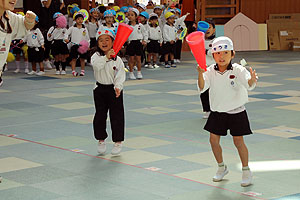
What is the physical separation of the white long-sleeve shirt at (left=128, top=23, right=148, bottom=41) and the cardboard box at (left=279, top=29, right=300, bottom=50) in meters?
11.4

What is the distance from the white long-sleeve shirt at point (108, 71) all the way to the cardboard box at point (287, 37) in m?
20.4

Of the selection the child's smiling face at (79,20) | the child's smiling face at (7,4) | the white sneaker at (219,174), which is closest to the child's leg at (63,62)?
the child's smiling face at (79,20)

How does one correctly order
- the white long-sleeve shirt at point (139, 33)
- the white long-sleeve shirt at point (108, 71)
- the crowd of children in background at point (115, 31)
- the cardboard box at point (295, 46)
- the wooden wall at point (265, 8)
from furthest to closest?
the wooden wall at point (265, 8), the cardboard box at point (295, 46), the crowd of children in background at point (115, 31), the white long-sleeve shirt at point (139, 33), the white long-sleeve shirt at point (108, 71)

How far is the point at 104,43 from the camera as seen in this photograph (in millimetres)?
7977

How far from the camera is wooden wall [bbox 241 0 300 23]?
28.2 m

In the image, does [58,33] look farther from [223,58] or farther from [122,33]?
[223,58]

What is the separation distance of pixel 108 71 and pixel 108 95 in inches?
12.4

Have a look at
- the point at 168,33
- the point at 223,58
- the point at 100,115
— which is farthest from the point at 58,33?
the point at 223,58

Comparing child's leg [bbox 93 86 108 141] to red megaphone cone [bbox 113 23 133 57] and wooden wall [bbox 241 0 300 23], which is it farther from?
wooden wall [bbox 241 0 300 23]

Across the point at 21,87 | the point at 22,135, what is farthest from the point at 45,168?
the point at 21,87

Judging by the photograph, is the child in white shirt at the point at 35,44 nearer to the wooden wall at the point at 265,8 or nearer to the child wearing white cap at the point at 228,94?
the child wearing white cap at the point at 228,94

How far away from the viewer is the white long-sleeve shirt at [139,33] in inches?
669

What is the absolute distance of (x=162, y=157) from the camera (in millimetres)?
7664

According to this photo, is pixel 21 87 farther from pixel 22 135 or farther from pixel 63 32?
pixel 22 135
